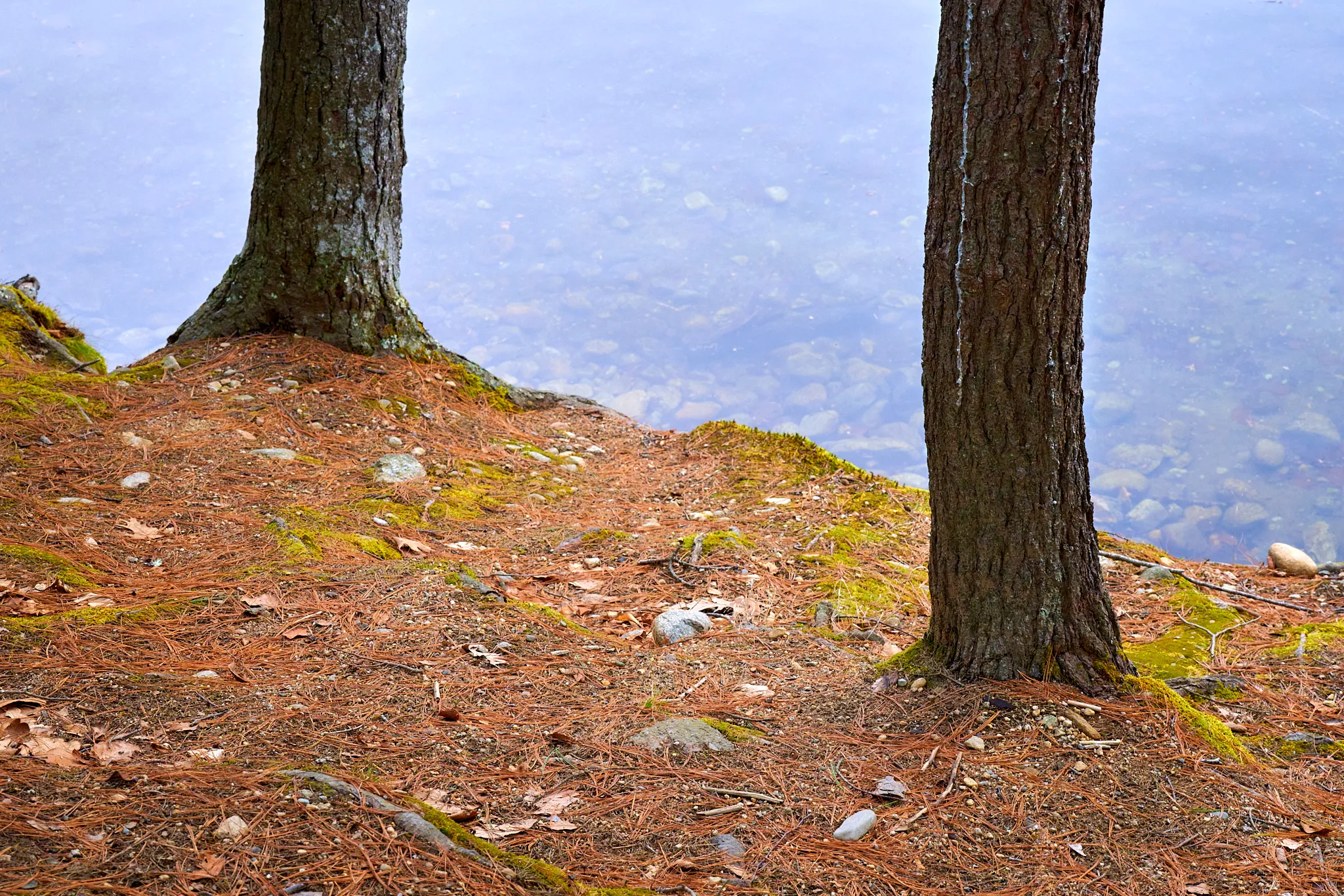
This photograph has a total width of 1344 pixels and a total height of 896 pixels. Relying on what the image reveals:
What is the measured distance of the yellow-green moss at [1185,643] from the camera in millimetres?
3127

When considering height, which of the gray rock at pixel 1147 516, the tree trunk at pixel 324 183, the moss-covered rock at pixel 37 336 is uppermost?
the tree trunk at pixel 324 183

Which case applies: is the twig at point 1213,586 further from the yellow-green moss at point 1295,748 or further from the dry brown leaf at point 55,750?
the dry brown leaf at point 55,750

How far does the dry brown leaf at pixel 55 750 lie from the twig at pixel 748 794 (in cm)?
143

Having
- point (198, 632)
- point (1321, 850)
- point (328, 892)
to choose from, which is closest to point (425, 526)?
point (198, 632)

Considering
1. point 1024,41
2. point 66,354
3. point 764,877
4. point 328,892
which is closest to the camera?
point 328,892

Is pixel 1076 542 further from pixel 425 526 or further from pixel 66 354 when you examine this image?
pixel 66 354

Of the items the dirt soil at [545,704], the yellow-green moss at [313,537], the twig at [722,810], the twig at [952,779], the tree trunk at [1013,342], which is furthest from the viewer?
the yellow-green moss at [313,537]

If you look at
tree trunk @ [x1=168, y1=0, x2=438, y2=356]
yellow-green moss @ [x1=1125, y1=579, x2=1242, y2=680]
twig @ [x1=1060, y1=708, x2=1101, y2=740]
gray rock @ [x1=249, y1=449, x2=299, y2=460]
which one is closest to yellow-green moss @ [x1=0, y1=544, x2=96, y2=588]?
gray rock @ [x1=249, y1=449, x2=299, y2=460]

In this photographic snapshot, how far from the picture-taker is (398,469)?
4.65 m

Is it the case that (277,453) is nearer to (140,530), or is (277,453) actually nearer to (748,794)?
(140,530)

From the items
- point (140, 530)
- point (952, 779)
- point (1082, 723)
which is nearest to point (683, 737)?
point (952, 779)

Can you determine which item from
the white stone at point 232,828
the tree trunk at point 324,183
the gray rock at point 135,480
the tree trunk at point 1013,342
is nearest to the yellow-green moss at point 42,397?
the gray rock at point 135,480

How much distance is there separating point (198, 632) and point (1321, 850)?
9.87 feet

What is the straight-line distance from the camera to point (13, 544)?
9.89 ft
